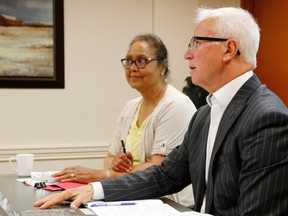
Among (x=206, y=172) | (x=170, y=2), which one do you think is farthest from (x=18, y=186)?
(x=170, y=2)

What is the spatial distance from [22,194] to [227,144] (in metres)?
0.85

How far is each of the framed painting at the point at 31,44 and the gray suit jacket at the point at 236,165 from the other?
251 centimetres

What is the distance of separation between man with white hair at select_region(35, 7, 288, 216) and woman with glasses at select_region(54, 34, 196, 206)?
0.50 m

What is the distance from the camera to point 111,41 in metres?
4.48

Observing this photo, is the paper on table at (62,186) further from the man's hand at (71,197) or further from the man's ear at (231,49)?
the man's ear at (231,49)

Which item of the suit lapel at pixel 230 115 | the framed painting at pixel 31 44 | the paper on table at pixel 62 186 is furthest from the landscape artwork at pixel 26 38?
the suit lapel at pixel 230 115

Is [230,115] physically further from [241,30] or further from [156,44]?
[156,44]

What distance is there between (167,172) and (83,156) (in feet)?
8.40

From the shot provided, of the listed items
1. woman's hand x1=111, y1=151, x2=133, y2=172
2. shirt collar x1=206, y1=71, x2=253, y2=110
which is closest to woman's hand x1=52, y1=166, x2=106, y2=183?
woman's hand x1=111, y1=151, x2=133, y2=172

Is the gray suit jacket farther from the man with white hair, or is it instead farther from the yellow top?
the yellow top

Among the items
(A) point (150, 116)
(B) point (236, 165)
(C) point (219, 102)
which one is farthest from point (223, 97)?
(A) point (150, 116)

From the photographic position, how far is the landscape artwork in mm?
4109

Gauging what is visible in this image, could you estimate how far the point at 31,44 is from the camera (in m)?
4.19

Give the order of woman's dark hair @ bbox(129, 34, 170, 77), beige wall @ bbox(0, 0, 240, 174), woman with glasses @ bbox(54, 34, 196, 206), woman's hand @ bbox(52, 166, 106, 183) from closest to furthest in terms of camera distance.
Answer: woman's hand @ bbox(52, 166, 106, 183) < woman with glasses @ bbox(54, 34, 196, 206) < woman's dark hair @ bbox(129, 34, 170, 77) < beige wall @ bbox(0, 0, 240, 174)
